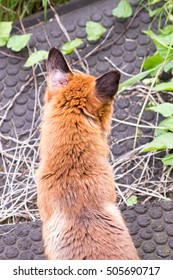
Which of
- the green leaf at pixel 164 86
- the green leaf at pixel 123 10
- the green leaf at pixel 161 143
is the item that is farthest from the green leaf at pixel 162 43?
the green leaf at pixel 161 143

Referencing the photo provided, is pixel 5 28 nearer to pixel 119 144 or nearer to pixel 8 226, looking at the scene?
pixel 119 144

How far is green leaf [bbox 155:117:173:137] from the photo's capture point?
306 centimetres

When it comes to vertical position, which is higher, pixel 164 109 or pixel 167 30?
pixel 167 30

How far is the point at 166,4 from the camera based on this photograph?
11.3 ft

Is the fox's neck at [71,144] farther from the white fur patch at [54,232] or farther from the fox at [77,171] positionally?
the white fur patch at [54,232]

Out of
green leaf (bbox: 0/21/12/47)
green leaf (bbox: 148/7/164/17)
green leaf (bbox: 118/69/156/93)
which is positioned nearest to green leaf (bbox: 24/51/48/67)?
green leaf (bbox: 0/21/12/47)

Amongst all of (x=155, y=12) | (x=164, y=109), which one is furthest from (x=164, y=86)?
(x=155, y=12)

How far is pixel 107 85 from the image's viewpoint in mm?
2551

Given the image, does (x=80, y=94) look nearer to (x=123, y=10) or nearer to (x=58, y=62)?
(x=58, y=62)

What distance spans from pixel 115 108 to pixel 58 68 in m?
0.76

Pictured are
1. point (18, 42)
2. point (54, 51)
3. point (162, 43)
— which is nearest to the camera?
point (54, 51)

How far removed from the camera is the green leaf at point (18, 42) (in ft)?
11.5
